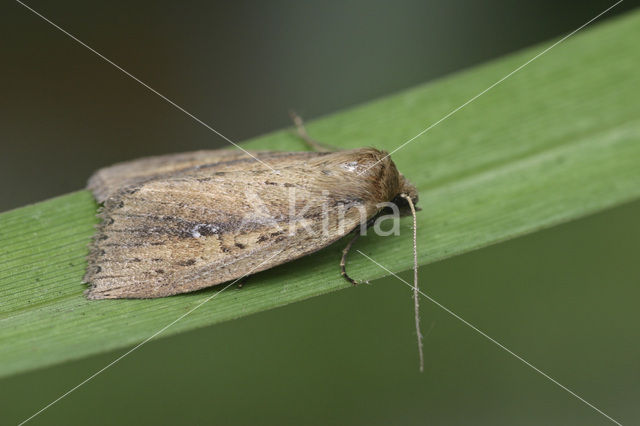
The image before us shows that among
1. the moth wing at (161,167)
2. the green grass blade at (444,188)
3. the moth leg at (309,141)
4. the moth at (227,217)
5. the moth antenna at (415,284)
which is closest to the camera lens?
the green grass blade at (444,188)

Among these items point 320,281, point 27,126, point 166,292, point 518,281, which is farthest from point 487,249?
point 27,126

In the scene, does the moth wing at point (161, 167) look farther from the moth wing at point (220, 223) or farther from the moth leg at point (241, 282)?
the moth leg at point (241, 282)

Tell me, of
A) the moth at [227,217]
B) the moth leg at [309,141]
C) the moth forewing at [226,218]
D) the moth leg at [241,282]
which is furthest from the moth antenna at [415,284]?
the moth leg at [241,282]

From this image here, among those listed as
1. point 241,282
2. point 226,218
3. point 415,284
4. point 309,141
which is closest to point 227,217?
point 226,218

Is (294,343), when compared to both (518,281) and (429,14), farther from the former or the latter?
(429,14)

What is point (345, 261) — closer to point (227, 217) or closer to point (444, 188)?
point (227, 217)

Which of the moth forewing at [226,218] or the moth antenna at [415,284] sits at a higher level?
the moth forewing at [226,218]

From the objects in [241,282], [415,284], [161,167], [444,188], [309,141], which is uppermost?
[309,141]

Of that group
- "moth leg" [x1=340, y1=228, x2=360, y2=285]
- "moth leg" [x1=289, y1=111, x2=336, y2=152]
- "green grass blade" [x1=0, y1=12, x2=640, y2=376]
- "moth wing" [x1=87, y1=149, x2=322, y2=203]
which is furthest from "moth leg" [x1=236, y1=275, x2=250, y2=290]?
"moth leg" [x1=289, y1=111, x2=336, y2=152]
